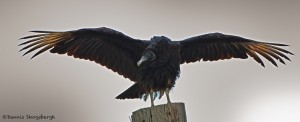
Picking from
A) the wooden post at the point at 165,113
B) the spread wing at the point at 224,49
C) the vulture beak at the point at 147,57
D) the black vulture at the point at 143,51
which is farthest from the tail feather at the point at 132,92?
the wooden post at the point at 165,113

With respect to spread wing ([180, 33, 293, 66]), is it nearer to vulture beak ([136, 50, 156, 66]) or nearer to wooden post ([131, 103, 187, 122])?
vulture beak ([136, 50, 156, 66])

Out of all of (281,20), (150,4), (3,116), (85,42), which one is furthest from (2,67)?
(281,20)

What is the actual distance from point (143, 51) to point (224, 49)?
518 millimetres

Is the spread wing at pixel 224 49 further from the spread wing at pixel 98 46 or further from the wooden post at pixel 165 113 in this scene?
the wooden post at pixel 165 113

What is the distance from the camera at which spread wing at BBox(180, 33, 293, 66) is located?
2648 millimetres

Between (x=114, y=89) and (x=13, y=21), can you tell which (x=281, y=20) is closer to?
(x=114, y=89)

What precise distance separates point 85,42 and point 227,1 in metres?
1.22

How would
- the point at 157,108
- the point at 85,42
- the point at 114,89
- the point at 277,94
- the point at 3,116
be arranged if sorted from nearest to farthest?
the point at 157,108 < the point at 85,42 < the point at 3,116 < the point at 114,89 < the point at 277,94

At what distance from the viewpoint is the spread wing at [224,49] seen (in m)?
2.65

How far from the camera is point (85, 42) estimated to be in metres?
2.50

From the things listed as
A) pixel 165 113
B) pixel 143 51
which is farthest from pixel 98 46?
pixel 165 113

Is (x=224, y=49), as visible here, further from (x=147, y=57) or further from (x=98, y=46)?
(x=98, y=46)

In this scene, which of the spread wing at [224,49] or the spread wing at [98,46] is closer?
the spread wing at [98,46]

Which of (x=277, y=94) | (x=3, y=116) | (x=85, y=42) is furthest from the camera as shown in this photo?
(x=277, y=94)
